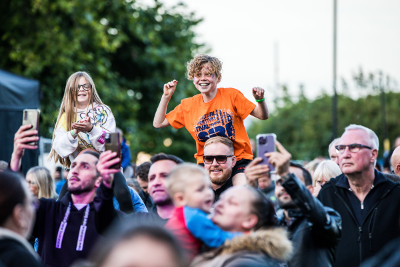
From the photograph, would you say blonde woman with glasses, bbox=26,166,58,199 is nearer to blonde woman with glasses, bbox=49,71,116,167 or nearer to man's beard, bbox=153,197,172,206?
blonde woman with glasses, bbox=49,71,116,167

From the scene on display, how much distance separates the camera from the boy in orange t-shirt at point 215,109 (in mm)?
5227

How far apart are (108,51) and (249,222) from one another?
1268 centimetres

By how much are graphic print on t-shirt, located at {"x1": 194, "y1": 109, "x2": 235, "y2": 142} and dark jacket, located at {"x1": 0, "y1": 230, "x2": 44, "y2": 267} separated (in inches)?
116

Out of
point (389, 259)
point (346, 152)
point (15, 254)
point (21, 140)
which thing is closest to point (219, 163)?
point (346, 152)

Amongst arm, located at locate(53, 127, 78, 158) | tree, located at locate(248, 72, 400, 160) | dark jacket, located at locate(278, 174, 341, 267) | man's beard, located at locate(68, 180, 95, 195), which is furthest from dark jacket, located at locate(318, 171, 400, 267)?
tree, located at locate(248, 72, 400, 160)

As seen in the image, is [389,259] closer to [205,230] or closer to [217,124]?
[205,230]

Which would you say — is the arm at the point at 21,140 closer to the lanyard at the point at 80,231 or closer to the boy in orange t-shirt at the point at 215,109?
the lanyard at the point at 80,231

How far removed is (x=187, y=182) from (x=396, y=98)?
40065 millimetres

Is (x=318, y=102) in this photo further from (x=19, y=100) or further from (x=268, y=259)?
(x=268, y=259)

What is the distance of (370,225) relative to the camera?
4238 millimetres

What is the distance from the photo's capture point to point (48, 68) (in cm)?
1352

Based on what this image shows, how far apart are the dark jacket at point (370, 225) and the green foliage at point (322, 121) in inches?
1170

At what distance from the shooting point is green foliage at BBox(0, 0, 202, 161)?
12742 millimetres

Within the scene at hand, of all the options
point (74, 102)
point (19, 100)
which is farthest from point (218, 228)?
point (19, 100)
